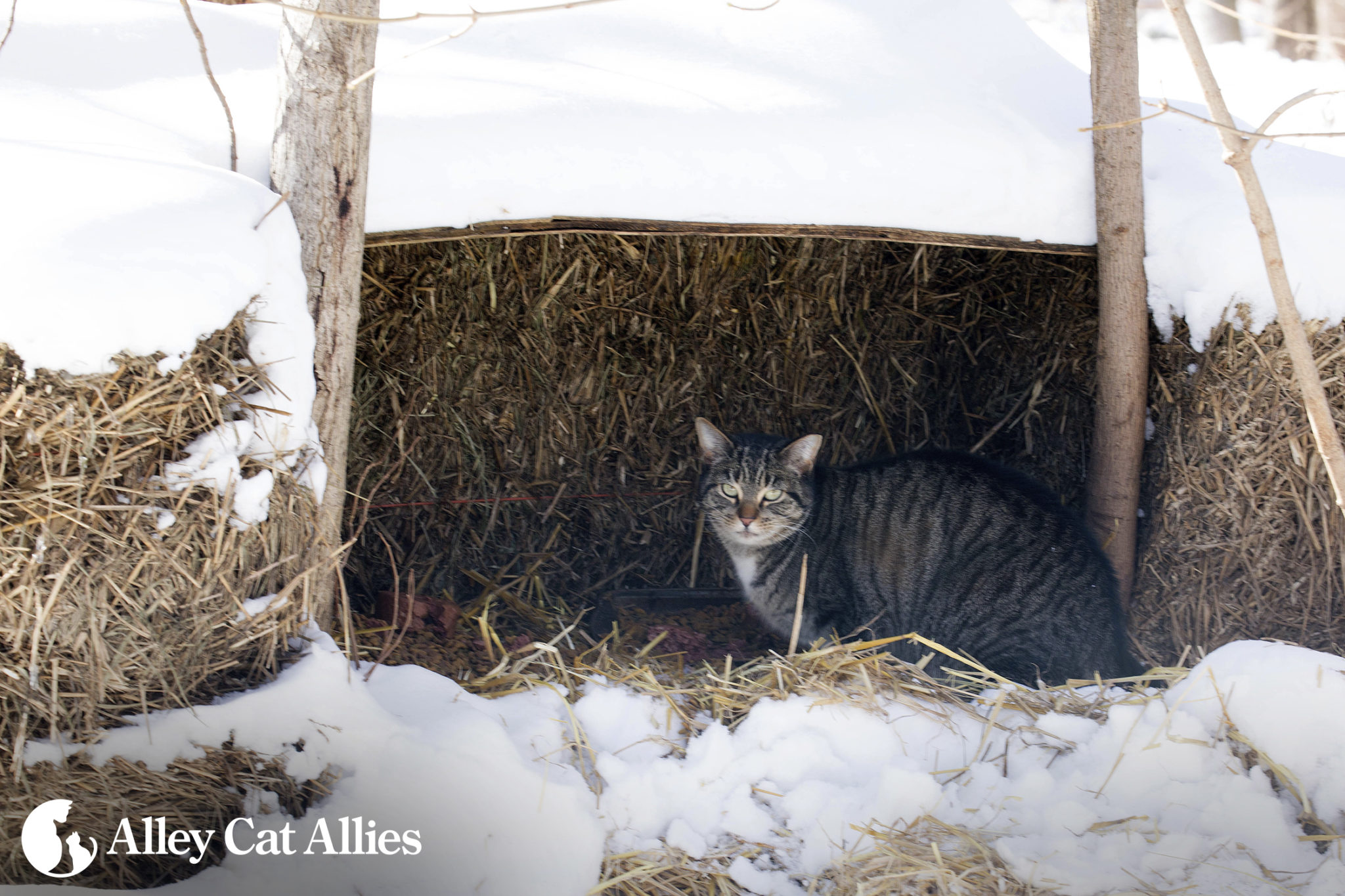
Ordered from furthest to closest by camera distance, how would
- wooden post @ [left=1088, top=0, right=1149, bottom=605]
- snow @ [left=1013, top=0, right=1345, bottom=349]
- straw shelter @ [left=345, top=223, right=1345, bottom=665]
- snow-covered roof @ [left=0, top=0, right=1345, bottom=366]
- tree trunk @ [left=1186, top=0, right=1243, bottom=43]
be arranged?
→ tree trunk @ [left=1186, top=0, right=1243, bottom=43], straw shelter @ [left=345, top=223, right=1345, bottom=665], wooden post @ [left=1088, top=0, right=1149, bottom=605], snow @ [left=1013, top=0, right=1345, bottom=349], snow-covered roof @ [left=0, top=0, right=1345, bottom=366]

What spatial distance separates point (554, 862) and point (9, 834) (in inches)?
48.7

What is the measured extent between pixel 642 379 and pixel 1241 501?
2432 millimetres

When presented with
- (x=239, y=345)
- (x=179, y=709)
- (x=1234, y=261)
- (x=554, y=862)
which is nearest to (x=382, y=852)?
(x=554, y=862)

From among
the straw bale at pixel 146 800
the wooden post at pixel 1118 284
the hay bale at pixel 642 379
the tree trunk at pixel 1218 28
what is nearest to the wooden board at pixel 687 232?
the wooden post at pixel 1118 284

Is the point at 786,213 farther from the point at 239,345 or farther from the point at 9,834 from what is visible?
the point at 9,834

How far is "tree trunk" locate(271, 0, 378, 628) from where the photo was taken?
2.54m

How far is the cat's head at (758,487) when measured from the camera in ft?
11.5

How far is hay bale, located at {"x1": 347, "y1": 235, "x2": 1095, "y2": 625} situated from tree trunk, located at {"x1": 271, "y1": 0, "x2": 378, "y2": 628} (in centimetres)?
129

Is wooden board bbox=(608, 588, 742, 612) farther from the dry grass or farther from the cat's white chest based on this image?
the cat's white chest

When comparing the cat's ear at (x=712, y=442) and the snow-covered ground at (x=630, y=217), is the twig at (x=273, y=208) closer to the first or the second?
the snow-covered ground at (x=630, y=217)

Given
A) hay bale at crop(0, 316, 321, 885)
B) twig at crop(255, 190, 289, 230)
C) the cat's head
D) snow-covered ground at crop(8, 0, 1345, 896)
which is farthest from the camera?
the cat's head

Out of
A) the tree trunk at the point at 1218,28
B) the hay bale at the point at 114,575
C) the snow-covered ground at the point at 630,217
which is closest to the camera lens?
the hay bale at the point at 114,575

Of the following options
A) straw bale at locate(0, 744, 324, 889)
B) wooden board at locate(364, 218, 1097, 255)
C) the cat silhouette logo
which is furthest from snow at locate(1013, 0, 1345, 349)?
the cat silhouette logo

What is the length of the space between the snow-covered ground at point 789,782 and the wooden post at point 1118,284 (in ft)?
3.21
